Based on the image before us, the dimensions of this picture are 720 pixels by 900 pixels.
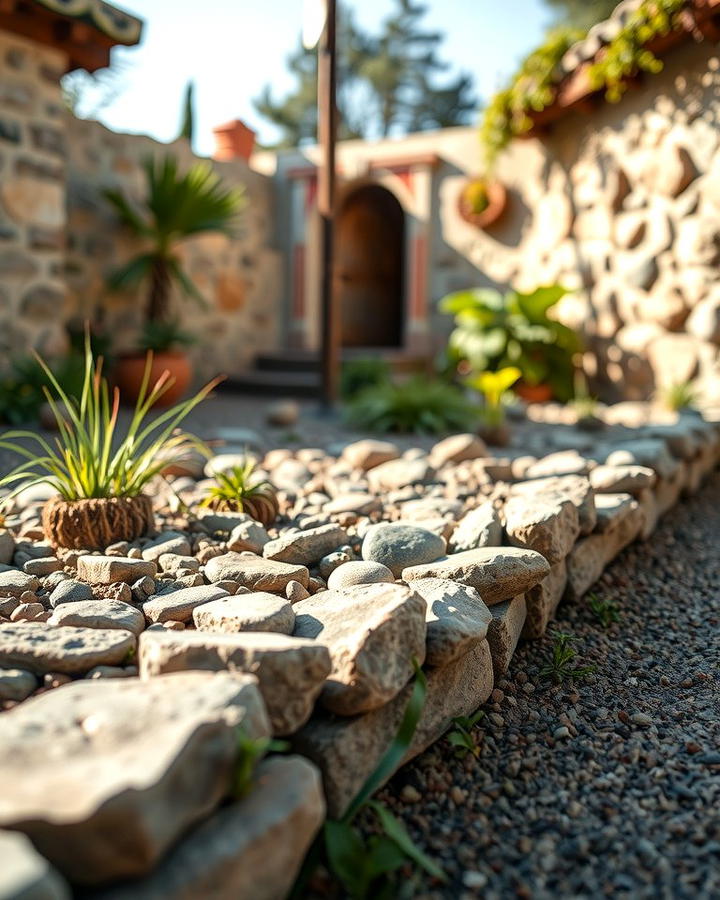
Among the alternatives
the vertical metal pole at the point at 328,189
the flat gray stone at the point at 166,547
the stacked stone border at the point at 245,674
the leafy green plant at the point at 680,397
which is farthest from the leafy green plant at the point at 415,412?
the flat gray stone at the point at 166,547

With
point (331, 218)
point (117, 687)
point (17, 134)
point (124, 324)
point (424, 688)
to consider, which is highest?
point (17, 134)

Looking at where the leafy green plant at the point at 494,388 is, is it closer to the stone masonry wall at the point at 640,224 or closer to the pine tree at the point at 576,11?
the stone masonry wall at the point at 640,224

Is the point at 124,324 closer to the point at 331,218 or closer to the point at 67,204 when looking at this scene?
the point at 67,204

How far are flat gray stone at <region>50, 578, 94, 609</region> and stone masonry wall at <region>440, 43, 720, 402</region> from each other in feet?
12.8

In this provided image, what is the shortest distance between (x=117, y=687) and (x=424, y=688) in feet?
1.73

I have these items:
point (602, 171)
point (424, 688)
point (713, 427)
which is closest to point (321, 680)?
point (424, 688)

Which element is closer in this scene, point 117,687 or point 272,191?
point 117,687

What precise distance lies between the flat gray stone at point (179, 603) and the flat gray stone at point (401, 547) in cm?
43

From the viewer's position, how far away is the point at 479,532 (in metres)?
Result: 2.04

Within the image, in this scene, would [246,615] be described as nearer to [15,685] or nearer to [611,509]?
[15,685]

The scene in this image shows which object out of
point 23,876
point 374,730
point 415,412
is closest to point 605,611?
point 374,730

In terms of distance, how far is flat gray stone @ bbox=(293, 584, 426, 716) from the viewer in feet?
4.24

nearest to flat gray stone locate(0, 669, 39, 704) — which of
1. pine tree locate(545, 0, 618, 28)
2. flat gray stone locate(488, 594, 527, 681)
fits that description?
flat gray stone locate(488, 594, 527, 681)

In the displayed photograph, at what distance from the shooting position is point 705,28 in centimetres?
422
